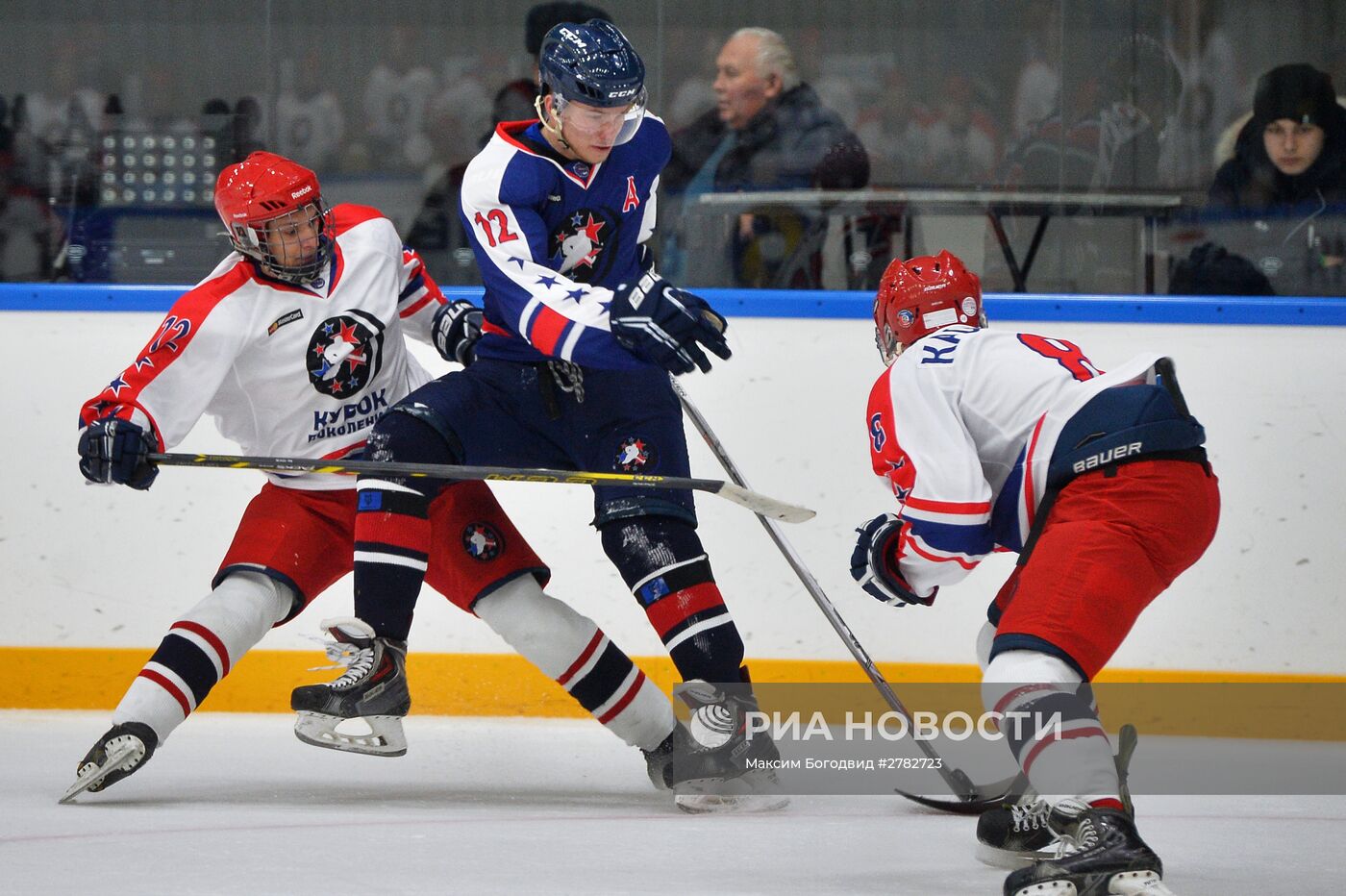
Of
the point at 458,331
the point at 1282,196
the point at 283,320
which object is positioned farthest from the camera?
the point at 1282,196

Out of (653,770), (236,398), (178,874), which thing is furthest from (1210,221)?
(178,874)

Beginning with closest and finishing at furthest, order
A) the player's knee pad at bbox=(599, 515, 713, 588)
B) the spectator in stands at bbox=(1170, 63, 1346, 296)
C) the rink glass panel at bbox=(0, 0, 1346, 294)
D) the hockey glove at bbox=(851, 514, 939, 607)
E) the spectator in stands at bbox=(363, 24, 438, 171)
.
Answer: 1. the hockey glove at bbox=(851, 514, 939, 607)
2. the player's knee pad at bbox=(599, 515, 713, 588)
3. the spectator in stands at bbox=(1170, 63, 1346, 296)
4. the rink glass panel at bbox=(0, 0, 1346, 294)
5. the spectator in stands at bbox=(363, 24, 438, 171)

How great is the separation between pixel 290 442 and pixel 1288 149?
2.29 meters

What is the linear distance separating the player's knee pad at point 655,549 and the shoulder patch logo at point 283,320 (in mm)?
617

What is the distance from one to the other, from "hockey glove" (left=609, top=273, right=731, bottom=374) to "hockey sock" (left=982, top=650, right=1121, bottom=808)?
0.68 metres

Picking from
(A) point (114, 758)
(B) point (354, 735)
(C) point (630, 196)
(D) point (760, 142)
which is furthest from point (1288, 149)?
(A) point (114, 758)

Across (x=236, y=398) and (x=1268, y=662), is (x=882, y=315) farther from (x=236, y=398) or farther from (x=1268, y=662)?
(x=1268, y=662)

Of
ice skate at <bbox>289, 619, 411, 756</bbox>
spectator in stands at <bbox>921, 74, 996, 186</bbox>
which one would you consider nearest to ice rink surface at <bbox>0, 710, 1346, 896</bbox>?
ice skate at <bbox>289, 619, 411, 756</bbox>

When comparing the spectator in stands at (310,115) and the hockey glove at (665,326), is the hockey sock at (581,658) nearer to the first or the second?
the hockey glove at (665,326)

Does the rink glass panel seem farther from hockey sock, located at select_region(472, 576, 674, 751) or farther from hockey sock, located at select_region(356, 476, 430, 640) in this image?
hockey sock, located at select_region(356, 476, 430, 640)

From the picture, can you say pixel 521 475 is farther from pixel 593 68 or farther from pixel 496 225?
pixel 593 68

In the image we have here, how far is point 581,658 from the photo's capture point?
2.80m

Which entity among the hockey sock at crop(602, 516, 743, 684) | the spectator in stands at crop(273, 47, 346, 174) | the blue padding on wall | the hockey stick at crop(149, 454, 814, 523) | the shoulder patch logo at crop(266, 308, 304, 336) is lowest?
the hockey sock at crop(602, 516, 743, 684)

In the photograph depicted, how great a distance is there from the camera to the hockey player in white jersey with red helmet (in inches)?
106
